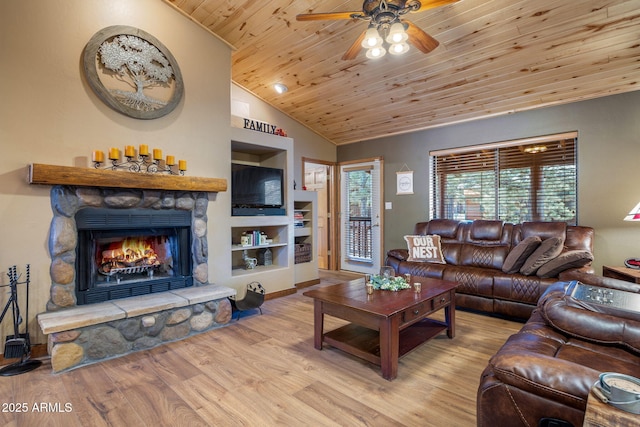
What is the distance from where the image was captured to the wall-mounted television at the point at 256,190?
4.04 metres

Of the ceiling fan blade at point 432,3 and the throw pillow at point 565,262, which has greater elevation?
the ceiling fan blade at point 432,3

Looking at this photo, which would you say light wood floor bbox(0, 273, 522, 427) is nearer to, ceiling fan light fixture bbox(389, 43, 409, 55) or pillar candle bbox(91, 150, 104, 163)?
pillar candle bbox(91, 150, 104, 163)

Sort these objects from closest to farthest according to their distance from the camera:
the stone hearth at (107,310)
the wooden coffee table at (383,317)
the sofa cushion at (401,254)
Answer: the wooden coffee table at (383,317), the stone hearth at (107,310), the sofa cushion at (401,254)

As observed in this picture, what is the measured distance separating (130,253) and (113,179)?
0.88 m

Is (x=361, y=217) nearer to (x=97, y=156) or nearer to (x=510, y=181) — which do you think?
(x=510, y=181)

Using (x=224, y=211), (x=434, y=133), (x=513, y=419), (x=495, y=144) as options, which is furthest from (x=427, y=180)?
(x=513, y=419)

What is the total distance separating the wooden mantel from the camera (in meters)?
2.50

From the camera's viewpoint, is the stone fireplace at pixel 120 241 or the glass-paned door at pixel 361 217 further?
the glass-paned door at pixel 361 217

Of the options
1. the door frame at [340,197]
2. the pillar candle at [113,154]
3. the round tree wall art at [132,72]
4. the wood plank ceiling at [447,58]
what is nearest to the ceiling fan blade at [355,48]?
the wood plank ceiling at [447,58]

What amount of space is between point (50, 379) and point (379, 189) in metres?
4.73

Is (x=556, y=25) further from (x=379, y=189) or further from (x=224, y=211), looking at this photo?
(x=224, y=211)

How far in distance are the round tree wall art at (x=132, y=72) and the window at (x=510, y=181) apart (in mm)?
3770

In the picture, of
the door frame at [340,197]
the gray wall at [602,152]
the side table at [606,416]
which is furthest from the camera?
the door frame at [340,197]

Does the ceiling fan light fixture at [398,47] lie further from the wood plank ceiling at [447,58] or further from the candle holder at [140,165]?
the candle holder at [140,165]
